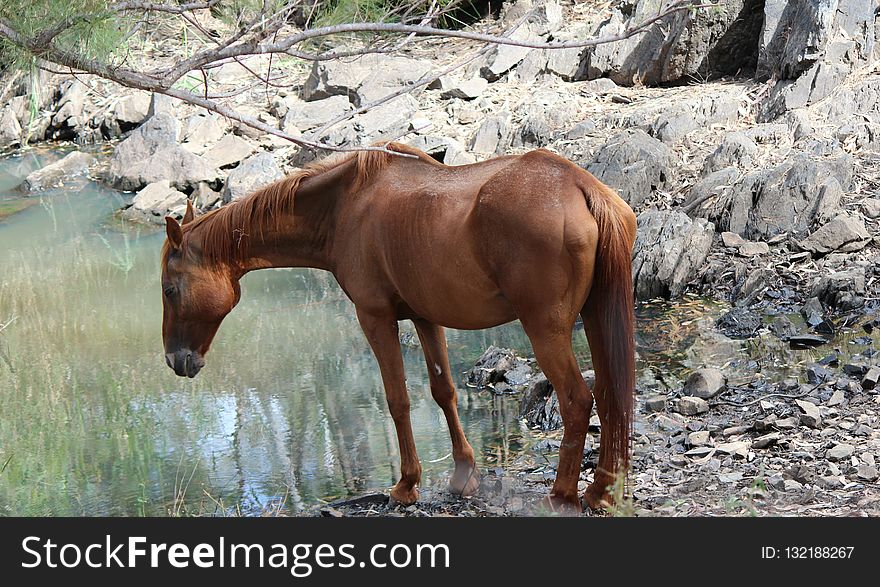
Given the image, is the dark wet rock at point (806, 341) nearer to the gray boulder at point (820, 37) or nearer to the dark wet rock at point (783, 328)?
the dark wet rock at point (783, 328)

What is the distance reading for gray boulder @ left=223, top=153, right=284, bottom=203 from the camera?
40.2 ft

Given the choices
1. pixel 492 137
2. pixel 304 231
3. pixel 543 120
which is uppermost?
pixel 304 231

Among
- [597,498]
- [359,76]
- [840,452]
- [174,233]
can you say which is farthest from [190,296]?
[359,76]

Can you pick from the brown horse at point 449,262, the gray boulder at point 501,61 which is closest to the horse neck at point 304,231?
the brown horse at point 449,262

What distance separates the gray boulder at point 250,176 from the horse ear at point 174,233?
706 centimetres

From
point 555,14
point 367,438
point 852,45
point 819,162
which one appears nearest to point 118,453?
point 367,438

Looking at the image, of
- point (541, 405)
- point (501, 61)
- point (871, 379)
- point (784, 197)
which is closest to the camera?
point (871, 379)

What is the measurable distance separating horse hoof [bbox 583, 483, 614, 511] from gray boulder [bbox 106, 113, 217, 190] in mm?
9365

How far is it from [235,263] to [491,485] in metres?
1.78

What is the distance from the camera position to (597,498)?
4676 mm

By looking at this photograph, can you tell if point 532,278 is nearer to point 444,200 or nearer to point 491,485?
point 444,200

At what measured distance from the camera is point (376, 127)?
12633mm

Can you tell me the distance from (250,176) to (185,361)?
7.36 meters

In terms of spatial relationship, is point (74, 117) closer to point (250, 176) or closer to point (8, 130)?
point (8, 130)
